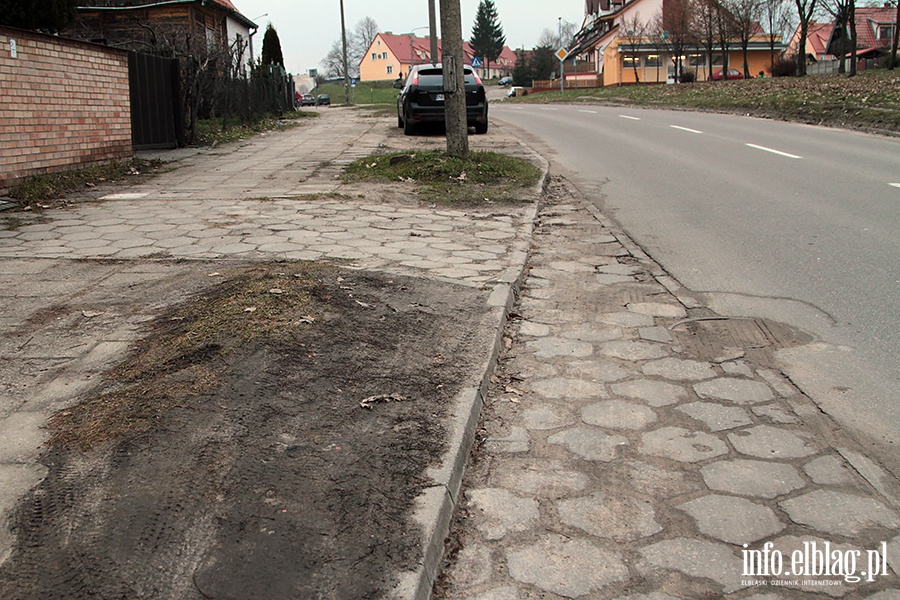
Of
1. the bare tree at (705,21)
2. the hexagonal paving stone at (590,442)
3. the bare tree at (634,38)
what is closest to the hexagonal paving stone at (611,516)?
the hexagonal paving stone at (590,442)

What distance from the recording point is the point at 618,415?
3871 millimetres

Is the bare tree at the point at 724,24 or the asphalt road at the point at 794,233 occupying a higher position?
the bare tree at the point at 724,24

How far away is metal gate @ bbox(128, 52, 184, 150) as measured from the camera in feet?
44.4

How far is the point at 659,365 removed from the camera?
4520 millimetres

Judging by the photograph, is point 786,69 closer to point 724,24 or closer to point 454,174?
point 724,24

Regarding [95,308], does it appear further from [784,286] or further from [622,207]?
[622,207]

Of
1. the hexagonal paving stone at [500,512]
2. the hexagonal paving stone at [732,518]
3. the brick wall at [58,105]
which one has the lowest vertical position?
the hexagonal paving stone at [732,518]

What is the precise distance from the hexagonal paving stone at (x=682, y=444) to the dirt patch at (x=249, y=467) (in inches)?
36.6

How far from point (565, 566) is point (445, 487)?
500 mm

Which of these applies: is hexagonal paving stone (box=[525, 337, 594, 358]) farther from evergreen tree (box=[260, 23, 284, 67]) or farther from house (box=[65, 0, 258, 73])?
evergreen tree (box=[260, 23, 284, 67])

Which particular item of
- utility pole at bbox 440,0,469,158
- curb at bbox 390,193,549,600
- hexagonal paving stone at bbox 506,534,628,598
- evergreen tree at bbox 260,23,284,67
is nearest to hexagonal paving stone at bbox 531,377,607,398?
curb at bbox 390,193,549,600

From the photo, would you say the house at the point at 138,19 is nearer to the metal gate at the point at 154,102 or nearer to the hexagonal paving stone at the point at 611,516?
the metal gate at the point at 154,102

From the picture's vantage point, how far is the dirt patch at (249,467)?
2.30m

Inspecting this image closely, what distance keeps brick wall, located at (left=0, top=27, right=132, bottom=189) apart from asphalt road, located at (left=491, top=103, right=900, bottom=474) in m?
7.05
